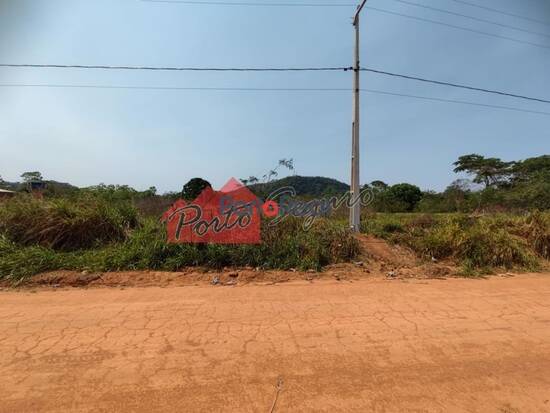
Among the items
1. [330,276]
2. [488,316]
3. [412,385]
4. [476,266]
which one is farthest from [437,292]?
[412,385]

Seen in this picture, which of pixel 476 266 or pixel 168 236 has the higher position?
pixel 168 236

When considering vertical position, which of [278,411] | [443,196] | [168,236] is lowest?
[278,411]

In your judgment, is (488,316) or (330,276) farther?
(330,276)

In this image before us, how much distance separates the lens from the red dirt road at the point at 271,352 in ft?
8.57

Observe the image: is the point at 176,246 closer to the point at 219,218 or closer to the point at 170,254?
the point at 170,254

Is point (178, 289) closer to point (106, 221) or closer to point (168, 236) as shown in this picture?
point (168, 236)

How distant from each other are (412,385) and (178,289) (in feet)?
12.7

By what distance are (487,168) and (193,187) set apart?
1506 inches

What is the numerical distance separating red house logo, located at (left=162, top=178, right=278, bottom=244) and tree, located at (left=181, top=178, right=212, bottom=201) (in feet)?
4.98

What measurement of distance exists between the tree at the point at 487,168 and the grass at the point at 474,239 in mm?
30310

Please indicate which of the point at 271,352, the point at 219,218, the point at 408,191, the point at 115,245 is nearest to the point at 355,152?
the point at 219,218

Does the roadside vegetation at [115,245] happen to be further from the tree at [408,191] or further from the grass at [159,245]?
the tree at [408,191]

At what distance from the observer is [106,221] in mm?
7879

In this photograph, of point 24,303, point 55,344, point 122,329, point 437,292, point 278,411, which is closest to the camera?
point 278,411
